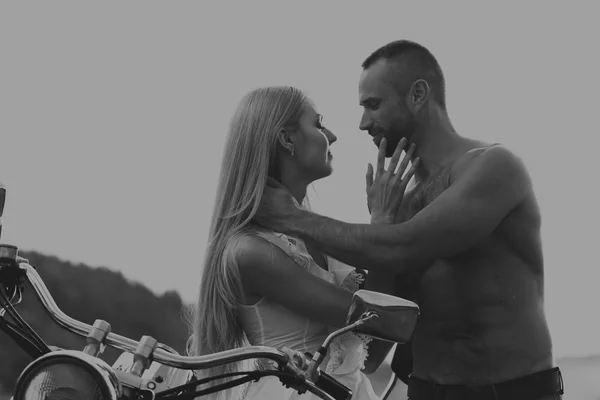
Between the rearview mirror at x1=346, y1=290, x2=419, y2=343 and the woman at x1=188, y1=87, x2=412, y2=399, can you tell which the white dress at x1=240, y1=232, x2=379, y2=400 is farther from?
the rearview mirror at x1=346, y1=290, x2=419, y2=343

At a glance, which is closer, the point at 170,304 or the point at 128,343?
the point at 128,343

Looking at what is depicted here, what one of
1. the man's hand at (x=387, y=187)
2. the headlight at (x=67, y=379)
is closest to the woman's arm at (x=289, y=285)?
the man's hand at (x=387, y=187)

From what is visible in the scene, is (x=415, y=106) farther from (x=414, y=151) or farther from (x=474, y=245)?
(x=474, y=245)

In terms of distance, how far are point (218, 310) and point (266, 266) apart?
26 cm

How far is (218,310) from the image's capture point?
3.36 meters

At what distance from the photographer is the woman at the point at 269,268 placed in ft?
10.6

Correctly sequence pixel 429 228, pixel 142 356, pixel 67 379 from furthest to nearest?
1. pixel 429 228
2. pixel 142 356
3. pixel 67 379

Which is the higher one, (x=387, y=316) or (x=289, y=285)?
(x=387, y=316)

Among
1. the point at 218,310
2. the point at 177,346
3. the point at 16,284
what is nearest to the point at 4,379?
the point at 177,346

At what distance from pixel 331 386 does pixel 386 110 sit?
5.19 feet

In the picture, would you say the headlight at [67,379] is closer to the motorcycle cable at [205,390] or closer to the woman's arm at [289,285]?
the motorcycle cable at [205,390]

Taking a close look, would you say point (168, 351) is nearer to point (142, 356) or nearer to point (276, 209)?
point (142, 356)

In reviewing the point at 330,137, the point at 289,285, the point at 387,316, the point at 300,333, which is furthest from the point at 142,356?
the point at 330,137

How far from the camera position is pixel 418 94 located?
365 cm
